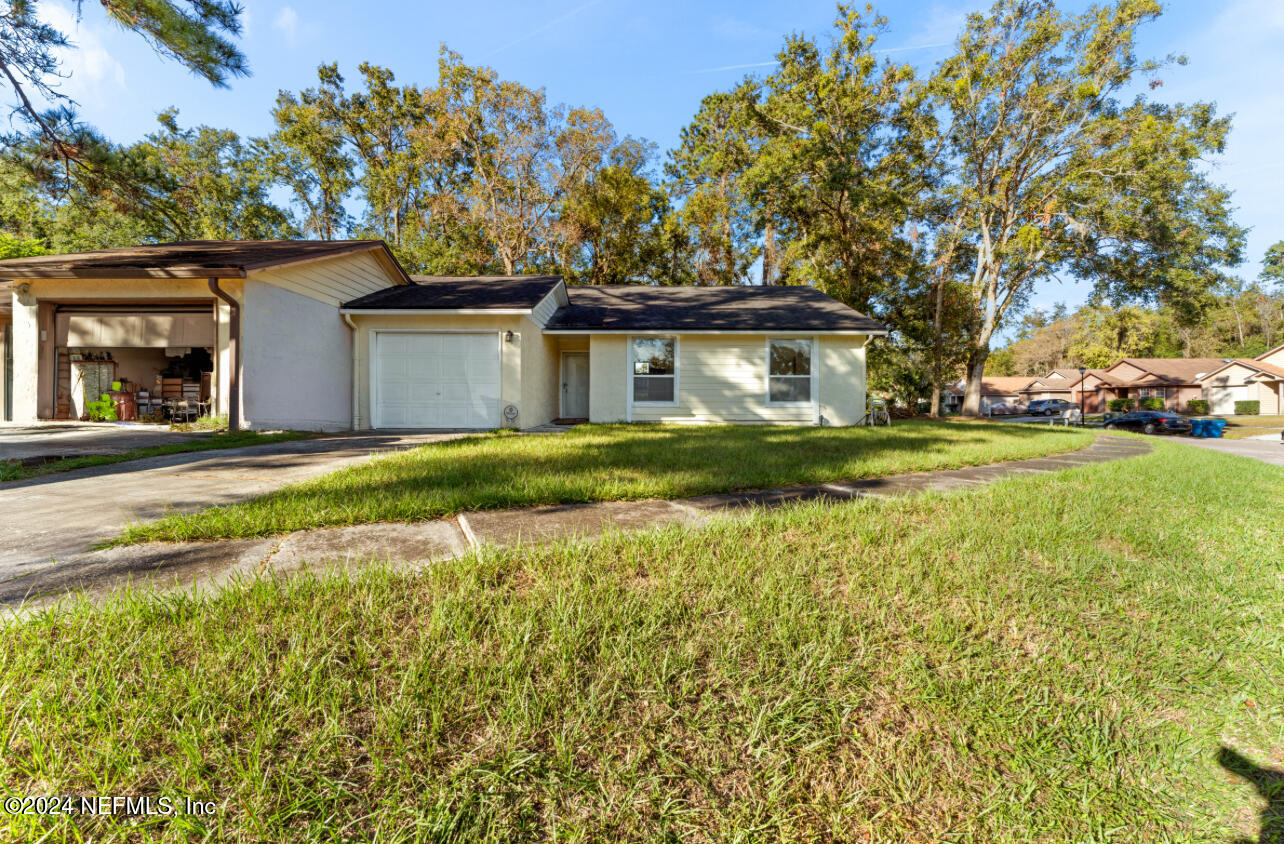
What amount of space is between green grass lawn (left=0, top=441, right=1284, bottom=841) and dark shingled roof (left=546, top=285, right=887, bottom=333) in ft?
30.5

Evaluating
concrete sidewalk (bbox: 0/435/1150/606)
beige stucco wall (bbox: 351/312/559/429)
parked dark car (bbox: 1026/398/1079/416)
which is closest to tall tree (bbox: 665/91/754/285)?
beige stucco wall (bbox: 351/312/559/429)

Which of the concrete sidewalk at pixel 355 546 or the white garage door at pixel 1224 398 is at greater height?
the white garage door at pixel 1224 398

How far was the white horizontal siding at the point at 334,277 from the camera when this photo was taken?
8.20 meters

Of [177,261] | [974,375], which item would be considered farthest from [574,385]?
[974,375]

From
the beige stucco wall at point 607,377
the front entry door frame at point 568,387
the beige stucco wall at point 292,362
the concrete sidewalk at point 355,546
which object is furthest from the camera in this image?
the front entry door frame at point 568,387

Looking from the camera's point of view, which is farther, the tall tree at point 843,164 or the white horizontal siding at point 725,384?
the tall tree at point 843,164

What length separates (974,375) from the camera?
18.5 metres

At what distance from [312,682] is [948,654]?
1859mm

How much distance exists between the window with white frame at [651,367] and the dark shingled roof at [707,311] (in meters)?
0.43

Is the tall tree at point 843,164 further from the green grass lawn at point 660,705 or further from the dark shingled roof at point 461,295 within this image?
the green grass lawn at point 660,705

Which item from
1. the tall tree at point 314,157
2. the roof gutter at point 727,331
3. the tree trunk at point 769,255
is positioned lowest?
the roof gutter at point 727,331

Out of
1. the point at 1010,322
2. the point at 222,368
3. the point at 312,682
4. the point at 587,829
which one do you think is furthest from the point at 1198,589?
the point at 1010,322

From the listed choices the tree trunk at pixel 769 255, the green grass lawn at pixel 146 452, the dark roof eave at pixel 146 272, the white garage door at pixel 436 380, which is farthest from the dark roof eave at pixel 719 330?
the tree trunk at pixel 769 255

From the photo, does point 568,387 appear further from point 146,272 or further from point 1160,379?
point 1160,379
